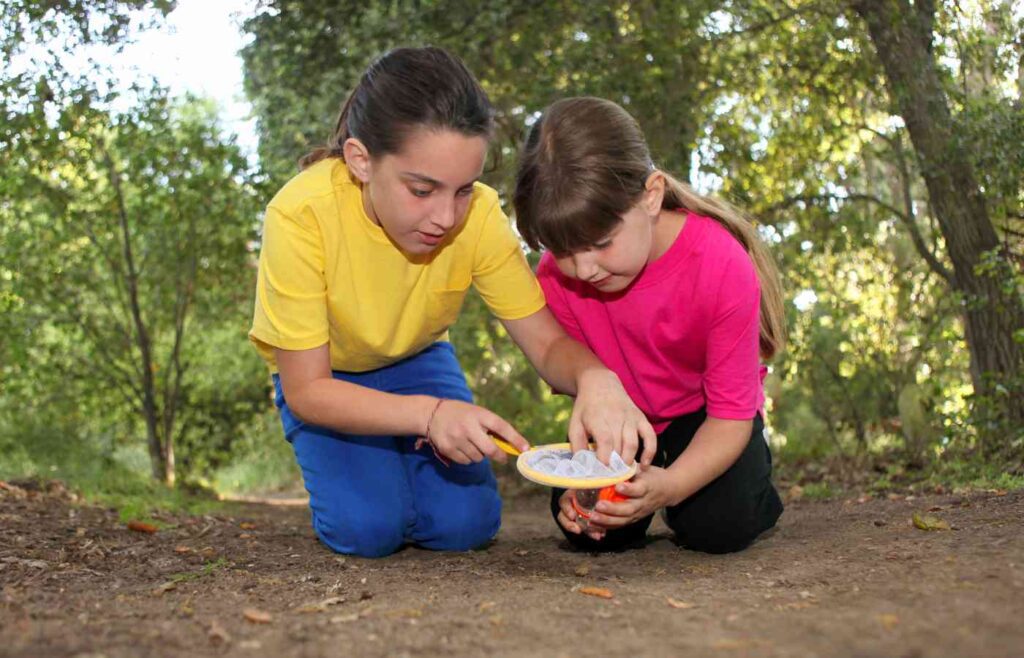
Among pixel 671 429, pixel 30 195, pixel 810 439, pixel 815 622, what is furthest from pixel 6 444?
pixel 815 622

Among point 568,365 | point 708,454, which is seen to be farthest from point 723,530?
point 568,365

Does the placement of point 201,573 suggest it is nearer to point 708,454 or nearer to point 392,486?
point 392,486

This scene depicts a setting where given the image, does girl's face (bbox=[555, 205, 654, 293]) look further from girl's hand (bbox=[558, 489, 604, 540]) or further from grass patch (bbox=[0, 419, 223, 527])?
grass patch (bbox=[0, 419, 223, 527])

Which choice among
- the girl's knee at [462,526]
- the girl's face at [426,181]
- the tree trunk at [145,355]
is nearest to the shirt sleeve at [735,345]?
the girl's face at [426,181]

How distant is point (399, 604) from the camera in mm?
2129

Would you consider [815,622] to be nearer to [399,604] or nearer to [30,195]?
[399,604]

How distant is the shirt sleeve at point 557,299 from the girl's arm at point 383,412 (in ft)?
1.97

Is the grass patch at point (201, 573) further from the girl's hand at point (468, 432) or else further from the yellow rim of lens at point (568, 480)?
the yellow rim of lens at point (568, 480)

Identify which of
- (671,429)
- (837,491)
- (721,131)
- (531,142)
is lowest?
(837,491)

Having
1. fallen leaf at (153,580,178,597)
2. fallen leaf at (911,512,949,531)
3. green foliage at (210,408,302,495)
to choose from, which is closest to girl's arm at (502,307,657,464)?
fallen leaf at (911,512,949,531)

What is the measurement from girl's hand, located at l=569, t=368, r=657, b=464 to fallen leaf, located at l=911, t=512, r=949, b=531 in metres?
0.86

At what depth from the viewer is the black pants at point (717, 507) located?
2.98m

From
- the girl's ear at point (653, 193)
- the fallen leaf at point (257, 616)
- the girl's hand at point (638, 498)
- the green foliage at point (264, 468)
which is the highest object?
the girl's ear at point (653, 193)

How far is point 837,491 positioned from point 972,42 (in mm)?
2150
